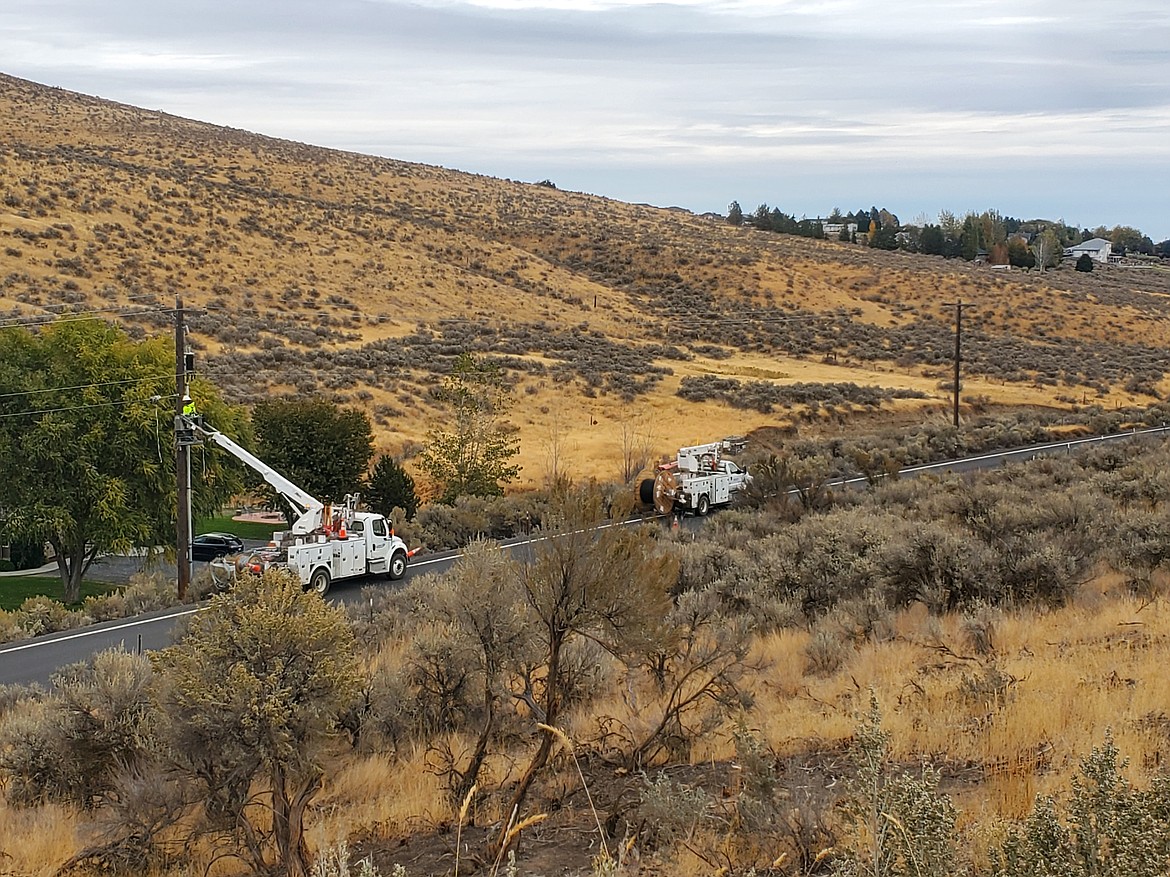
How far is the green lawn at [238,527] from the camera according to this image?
38228 mm

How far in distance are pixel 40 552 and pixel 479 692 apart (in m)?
29.1

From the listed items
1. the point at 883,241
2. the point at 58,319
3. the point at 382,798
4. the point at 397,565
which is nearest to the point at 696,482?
the point at 397,565

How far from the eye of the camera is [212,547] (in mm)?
33344

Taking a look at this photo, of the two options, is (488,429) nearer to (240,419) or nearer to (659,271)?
(240,419)

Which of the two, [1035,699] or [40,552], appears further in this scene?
[40,552]

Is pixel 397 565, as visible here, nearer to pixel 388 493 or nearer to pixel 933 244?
pixel 388 493

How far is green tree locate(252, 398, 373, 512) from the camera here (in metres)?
35.4

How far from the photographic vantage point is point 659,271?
3809 inches

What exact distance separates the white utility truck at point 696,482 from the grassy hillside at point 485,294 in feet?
18.3

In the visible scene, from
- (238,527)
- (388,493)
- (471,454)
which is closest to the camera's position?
(388,493)

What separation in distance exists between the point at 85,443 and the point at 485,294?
52.3m

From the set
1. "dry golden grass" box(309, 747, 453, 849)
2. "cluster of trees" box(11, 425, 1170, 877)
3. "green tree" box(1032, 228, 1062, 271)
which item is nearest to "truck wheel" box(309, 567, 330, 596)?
"cluster of trees" box(11, 425, 1170, 877)

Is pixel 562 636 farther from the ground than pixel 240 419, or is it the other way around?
pixel 562 636

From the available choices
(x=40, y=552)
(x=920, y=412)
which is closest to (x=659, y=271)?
(x=920, y=412)
